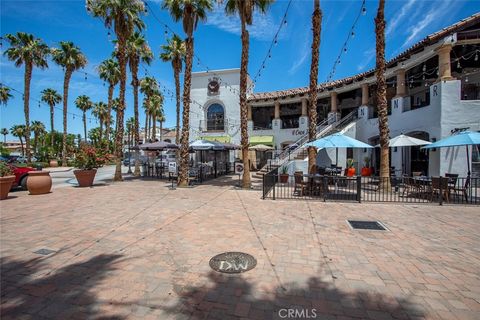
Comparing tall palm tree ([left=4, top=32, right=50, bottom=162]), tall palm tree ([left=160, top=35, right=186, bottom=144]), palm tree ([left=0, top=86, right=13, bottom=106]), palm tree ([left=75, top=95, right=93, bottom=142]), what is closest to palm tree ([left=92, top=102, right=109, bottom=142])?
palm tree ([left=75, top=95, right=93, bottom=142])

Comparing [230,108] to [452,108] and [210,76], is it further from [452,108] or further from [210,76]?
[452,108]

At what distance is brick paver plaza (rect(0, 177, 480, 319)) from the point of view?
3244 mm

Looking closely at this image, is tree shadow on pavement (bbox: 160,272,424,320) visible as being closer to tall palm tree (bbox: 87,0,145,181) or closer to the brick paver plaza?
the brick paver plaza

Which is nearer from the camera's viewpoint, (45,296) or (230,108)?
(45,296)

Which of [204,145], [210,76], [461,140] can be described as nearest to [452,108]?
[461,140]

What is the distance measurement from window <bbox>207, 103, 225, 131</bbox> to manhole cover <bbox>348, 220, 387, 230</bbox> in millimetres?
24180

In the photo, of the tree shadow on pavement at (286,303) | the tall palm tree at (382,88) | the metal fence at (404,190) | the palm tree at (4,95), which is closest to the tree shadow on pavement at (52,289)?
the tree shadow on pavement at (286,303)

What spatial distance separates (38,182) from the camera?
11562 millimetres

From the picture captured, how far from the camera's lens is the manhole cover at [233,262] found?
4.27 meters

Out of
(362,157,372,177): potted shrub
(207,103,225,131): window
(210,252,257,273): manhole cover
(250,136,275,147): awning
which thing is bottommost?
(210,252,257,273): manhole cover

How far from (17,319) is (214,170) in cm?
1660

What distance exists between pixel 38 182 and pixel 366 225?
13248mm

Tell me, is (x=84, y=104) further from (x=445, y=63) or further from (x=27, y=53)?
(x=445, y=63)

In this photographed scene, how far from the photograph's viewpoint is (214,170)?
19.6 meters
